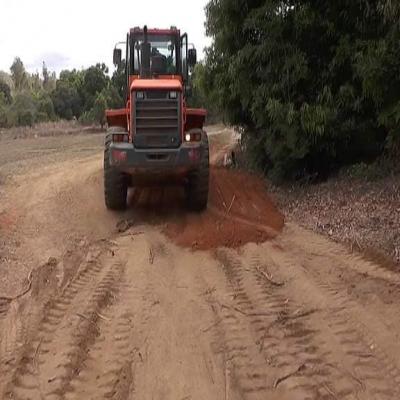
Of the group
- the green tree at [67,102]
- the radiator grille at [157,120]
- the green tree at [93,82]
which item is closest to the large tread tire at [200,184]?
the radiator grille at [157,120]

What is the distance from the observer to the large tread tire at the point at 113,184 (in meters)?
9.26

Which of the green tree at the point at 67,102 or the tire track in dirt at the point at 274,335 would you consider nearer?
the tire track in dirt at the point at 274,335

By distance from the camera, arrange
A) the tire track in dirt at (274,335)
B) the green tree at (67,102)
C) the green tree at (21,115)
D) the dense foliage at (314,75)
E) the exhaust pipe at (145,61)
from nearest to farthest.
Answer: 1. the tire track in dirt at (274,335)
2. the dense foliage at (314,75)
3. the exhaust pipe at (145,61)
4. the green tree at (21,115)
5. the green tree at (67,102)

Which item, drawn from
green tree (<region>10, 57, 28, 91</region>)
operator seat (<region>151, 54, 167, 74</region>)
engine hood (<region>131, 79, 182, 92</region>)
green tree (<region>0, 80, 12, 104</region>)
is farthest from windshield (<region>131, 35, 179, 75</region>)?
green tree (<region>10, 57, 28, 91</region>)

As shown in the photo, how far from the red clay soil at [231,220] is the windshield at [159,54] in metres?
2.51

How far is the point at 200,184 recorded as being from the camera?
938 cm

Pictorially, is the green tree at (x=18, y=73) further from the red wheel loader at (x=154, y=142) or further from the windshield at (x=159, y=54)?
the red wheel loader at (x=154, y=142)

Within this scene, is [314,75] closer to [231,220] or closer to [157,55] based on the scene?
[157,55]

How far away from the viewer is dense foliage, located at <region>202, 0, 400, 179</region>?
8.84 m

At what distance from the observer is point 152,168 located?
8.88 m

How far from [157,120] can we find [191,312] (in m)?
4.46

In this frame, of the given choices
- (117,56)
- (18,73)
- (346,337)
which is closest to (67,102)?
(18,73)

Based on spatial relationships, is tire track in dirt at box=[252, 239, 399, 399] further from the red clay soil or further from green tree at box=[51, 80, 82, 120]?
green tree at box=[51, 80, 82, 120]

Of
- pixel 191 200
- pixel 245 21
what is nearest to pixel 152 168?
pixel 191 200
